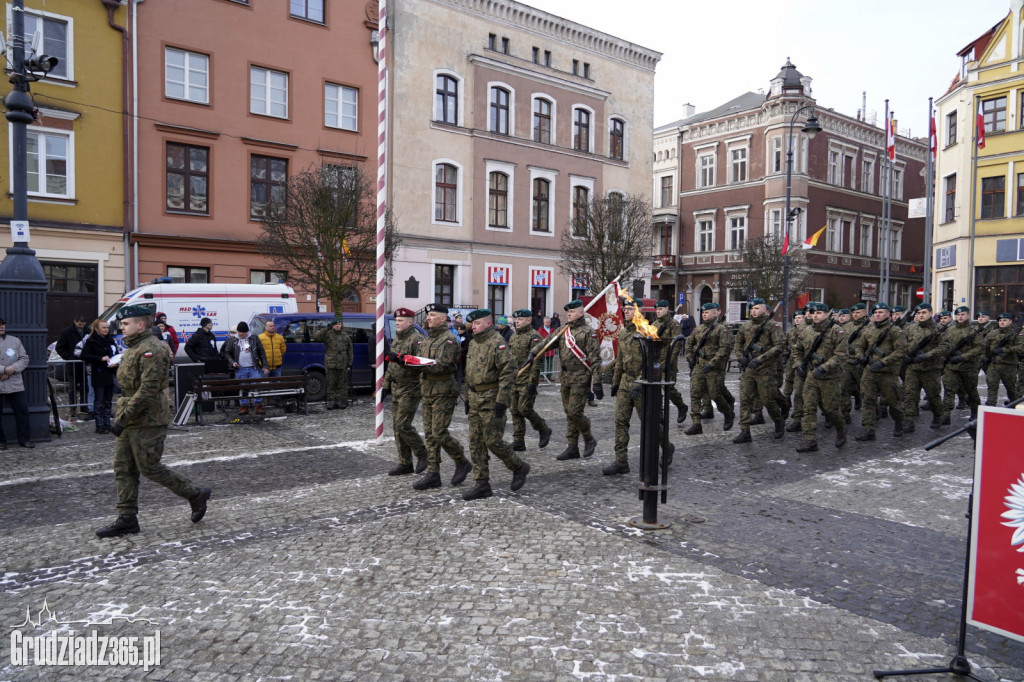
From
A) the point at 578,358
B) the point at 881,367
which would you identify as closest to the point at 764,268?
the point at 881,367

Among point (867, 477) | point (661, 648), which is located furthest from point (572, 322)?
point (661, 648)

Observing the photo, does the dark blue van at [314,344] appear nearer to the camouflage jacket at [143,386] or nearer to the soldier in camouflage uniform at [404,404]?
the soldier in camouflage uniform at [404,404]

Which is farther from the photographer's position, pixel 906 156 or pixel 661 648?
pixel 906 156

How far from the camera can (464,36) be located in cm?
2930

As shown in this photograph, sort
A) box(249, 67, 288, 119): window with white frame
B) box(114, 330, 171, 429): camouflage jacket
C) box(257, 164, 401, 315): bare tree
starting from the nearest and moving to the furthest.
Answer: box(114, 330, 171, 429): camouflage jacket → box(257, 164, 401, 315): bare tree → box(249, 67, 288, 119): window with white frame

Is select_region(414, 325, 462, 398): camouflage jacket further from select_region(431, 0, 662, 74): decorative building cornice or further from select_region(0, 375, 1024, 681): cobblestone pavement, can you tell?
select_region(431, 0, 662, 74): decorative building cornice

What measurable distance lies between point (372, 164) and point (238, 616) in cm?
2374

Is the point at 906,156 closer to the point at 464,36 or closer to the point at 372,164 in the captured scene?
the point at 464,36

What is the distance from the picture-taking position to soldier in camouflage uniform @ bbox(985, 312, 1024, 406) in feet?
43.7

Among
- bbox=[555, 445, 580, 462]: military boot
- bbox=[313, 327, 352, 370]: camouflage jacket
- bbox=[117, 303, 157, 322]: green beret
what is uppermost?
bbox=[117, 303, 157, 322]: green beret

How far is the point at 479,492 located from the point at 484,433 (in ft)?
1.94

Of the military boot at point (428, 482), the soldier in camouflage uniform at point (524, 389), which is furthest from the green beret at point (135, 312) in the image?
the soldier in camouflage uniform at point (524, 389)

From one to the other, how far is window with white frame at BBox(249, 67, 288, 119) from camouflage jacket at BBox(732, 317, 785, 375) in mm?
19133

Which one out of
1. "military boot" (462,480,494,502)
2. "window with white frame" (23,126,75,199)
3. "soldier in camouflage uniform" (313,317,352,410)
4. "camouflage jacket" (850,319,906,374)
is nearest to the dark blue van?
"soldier in camouflage uniform" (313,317,352,410)
